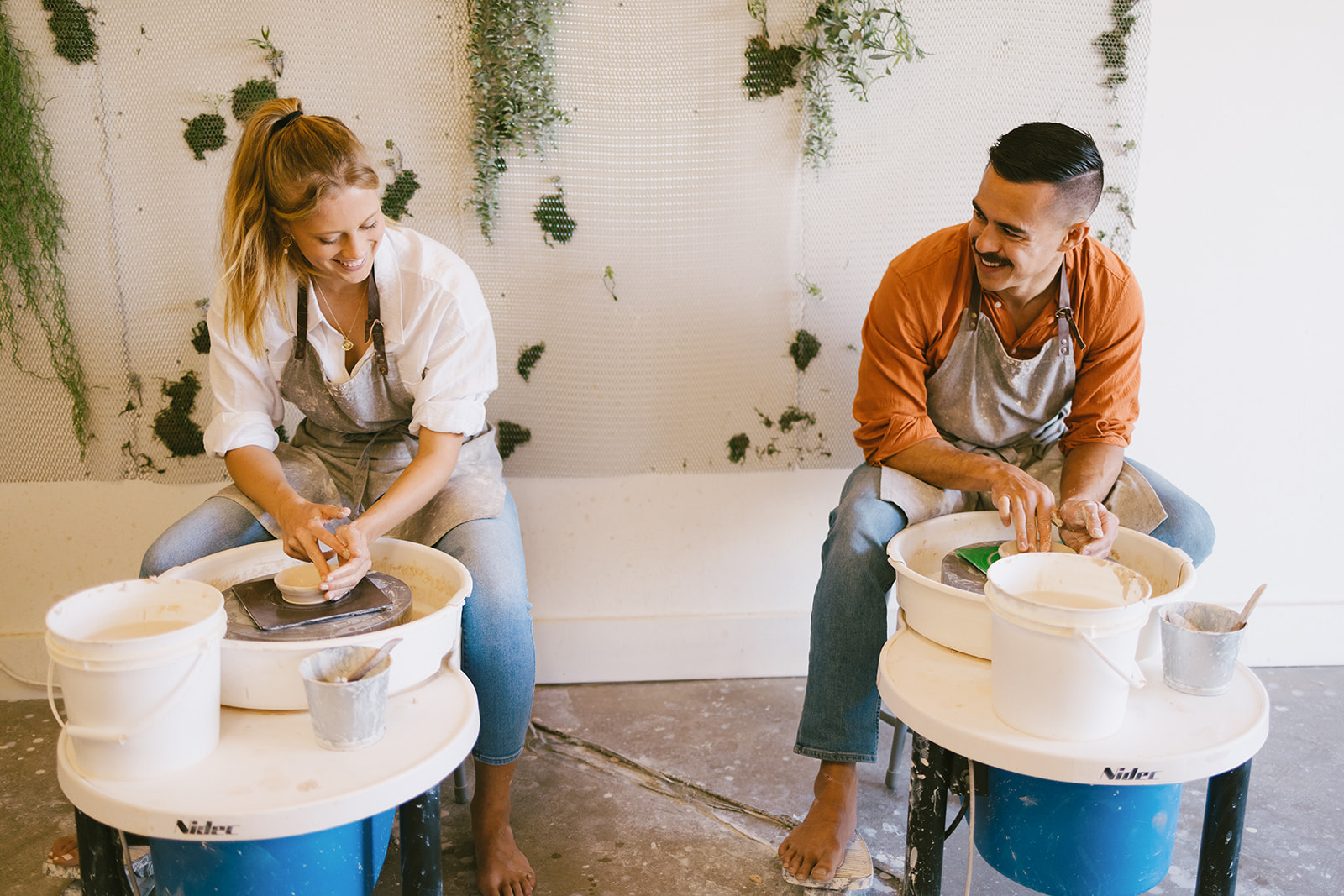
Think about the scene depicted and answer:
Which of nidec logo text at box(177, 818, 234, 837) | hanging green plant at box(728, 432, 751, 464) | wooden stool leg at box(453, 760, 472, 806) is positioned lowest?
wooden stool leg at box(453, 760, 472, 806)

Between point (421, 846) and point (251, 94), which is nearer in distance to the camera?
point (421, 846)

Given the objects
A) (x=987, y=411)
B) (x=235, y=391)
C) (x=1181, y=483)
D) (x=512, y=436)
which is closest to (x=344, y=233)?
(x=235, y=391)

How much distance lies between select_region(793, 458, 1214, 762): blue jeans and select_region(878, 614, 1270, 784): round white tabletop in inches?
11.7

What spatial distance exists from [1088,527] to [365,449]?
1306mm

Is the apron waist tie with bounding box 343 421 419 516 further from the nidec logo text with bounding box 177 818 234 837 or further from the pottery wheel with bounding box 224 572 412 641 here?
the nidec logo text with bounding box 177 818 234 837

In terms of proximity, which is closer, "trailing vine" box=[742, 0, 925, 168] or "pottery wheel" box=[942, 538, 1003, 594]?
"pottery wheel" box=[942, 538, 1003, 594]

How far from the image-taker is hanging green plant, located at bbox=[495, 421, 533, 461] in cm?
229

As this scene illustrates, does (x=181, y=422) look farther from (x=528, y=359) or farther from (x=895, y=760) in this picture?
(x=895, y=760)

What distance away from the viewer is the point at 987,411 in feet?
6.39

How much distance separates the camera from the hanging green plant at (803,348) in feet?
7.48

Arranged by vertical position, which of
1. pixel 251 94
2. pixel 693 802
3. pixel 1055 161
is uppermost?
pixel 251 94

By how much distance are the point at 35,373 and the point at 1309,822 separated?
2.81 metres

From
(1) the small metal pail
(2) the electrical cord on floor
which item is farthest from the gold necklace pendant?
(1) the small metal pail

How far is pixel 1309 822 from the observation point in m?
1.92
